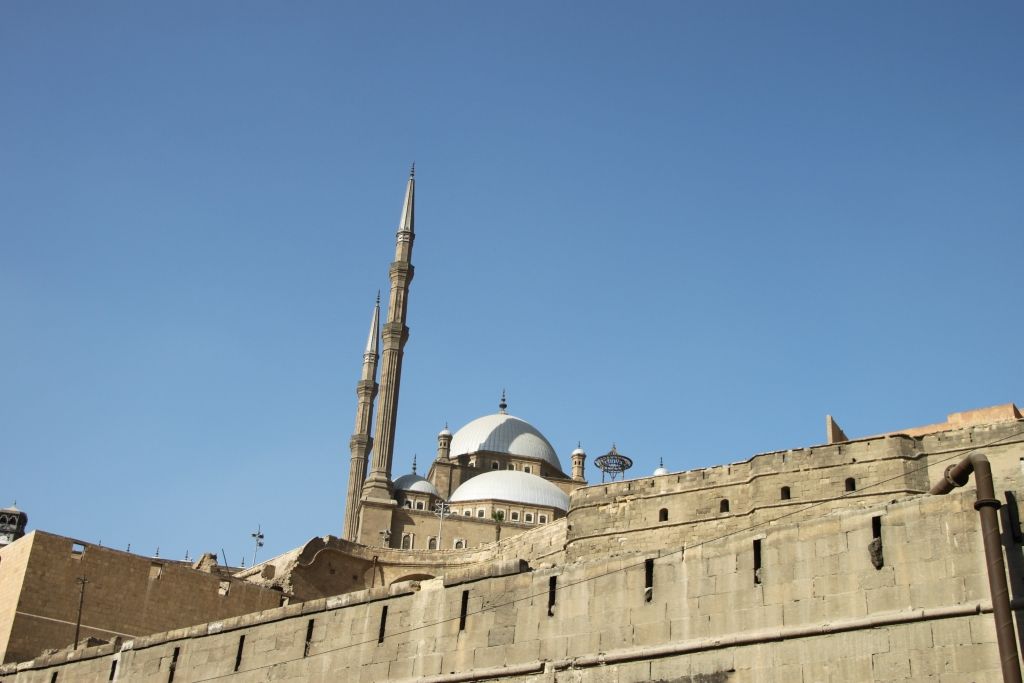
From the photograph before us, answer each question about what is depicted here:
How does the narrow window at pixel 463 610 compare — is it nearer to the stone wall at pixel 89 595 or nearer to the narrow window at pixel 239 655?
the narrow window at pixel 239 655

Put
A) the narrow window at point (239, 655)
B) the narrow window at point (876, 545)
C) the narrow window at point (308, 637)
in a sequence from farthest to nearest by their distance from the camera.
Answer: the narrow window at point (239, 655)
the narrow window at point (308, 637)
the narrow window at point (876, 545)

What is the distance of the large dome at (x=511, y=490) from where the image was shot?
5059 centimetres

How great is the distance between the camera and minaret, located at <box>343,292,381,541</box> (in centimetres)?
5200

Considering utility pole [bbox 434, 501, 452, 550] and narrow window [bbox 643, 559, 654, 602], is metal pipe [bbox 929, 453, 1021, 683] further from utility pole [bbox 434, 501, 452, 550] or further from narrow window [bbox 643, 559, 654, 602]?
utility pole [bbox 434, 501, 452, 550]

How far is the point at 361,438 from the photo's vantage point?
5512cm

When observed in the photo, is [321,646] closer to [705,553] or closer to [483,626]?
[483,626]

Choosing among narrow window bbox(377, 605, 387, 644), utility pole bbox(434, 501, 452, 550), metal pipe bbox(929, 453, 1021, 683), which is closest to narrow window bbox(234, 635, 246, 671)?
narrow window bbox(377, 605, 387, 644)

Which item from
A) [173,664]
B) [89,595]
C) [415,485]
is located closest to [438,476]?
[415,485]

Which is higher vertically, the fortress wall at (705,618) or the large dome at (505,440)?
the large dome at (505,440)

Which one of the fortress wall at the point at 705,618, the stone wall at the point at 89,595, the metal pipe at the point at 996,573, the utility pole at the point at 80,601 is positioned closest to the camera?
the metal pipe at the point at 996,573

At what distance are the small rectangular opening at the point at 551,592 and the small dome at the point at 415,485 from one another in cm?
3694

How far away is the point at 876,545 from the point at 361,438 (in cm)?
4417

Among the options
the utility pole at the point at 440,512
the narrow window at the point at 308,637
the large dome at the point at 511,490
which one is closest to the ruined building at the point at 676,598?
the narrow window at the point at 308,637

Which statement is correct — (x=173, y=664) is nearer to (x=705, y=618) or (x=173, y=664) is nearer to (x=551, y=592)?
(x=551, y=592)
